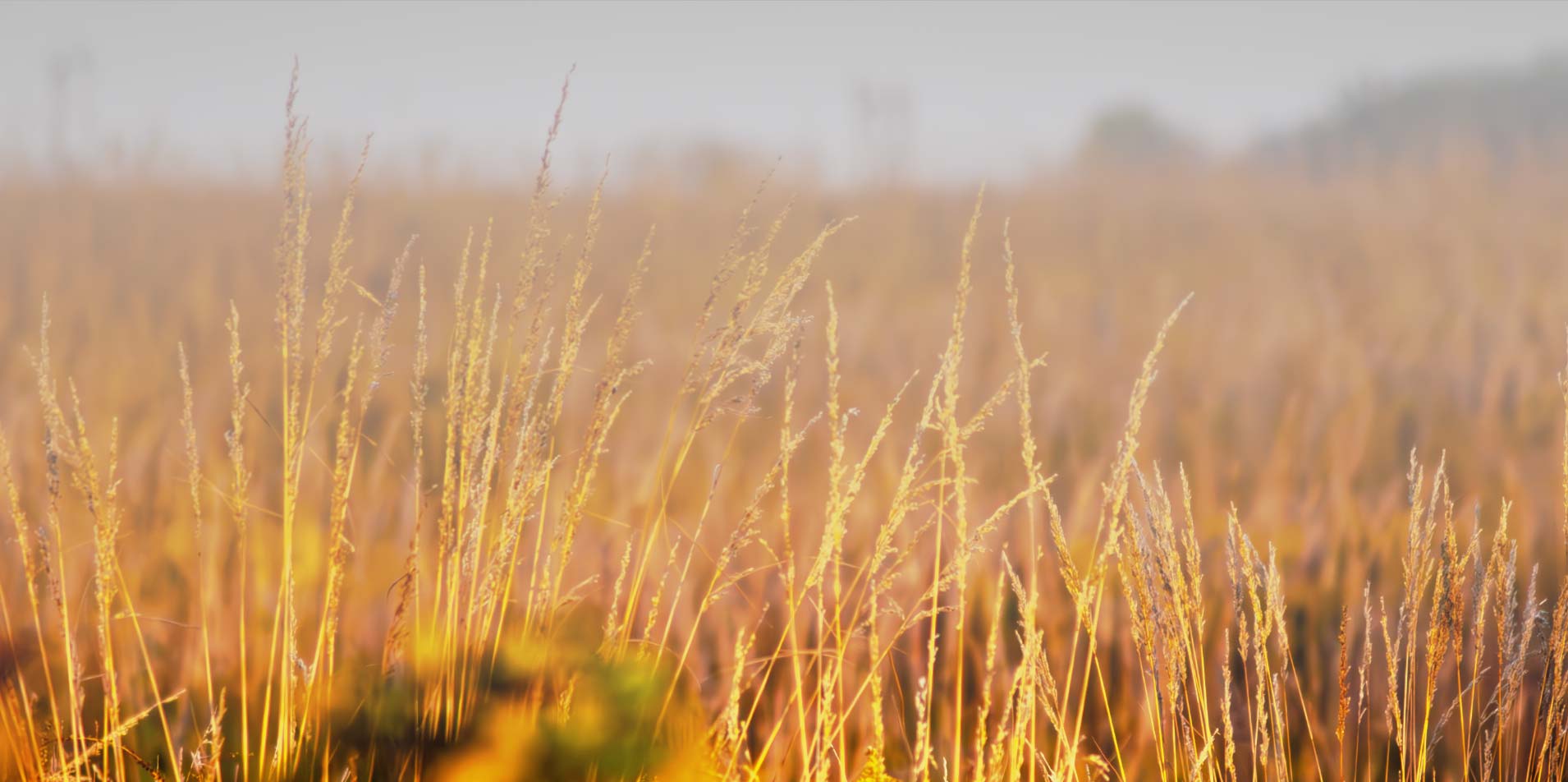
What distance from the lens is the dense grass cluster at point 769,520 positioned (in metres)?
1.27

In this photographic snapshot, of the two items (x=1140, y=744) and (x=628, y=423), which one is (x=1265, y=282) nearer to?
(x=628, y=423)

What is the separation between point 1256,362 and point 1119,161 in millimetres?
5856

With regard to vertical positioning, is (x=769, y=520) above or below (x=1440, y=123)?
below

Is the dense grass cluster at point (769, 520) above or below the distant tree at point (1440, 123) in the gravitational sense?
below

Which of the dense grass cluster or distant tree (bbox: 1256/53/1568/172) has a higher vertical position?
distant tree (bbox: 1256/53/1568/172)

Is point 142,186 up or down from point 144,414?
up

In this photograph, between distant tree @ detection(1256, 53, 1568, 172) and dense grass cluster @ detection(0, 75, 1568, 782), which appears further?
distant tree @ detection(1256, 53, 1568, 172)

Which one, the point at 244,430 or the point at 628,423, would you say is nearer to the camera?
the point at 244,430

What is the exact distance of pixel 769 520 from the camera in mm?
2625

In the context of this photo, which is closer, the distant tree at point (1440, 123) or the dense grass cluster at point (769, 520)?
the dense grass cluster at point (769, 520)

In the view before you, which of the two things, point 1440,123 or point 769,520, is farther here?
point 1440,123

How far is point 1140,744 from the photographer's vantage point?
1.82 m

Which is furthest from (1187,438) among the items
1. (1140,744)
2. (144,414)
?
(144,414)

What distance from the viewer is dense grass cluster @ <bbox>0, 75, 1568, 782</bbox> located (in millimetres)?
1267
